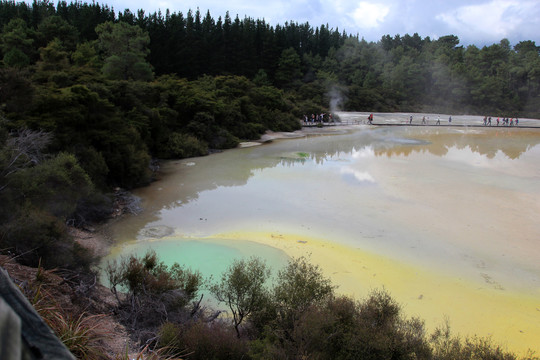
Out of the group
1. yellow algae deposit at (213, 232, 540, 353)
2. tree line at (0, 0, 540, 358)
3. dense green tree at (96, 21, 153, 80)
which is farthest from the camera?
dense green tree at (96, 21, 153, 80)

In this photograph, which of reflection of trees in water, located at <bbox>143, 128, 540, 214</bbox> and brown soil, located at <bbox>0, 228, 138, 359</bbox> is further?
reflection of trees in water, located at <bbox>143, 128, 540, 214</bbox>

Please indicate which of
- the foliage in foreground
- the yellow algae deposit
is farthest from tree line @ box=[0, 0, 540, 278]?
the yellow algae deposit

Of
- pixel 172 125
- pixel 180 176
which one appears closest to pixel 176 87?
pixel 172 125

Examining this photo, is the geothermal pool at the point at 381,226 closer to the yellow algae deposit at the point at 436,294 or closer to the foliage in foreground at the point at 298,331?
the yellow algae deposit at the point at 436,294

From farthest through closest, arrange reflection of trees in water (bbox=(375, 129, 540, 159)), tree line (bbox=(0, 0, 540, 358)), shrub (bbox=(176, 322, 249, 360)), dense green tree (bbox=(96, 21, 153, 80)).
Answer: reflection of trees in water (bbox=(375, 129, 540, 159))
dense green tree (bbox=(96, 21, 153, 80))
tree line (bbox=(0, 0, 540, 358))
shrub (bbox=(176, 322, 249, 360))

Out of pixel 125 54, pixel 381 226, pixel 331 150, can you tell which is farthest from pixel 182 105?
pixel 381 226

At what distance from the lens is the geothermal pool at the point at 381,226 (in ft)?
30.1

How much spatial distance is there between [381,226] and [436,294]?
14.6 ft

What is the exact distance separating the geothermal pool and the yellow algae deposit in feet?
0.11

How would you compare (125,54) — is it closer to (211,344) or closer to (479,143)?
(211,344)

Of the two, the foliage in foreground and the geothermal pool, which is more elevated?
the foliage in foreground

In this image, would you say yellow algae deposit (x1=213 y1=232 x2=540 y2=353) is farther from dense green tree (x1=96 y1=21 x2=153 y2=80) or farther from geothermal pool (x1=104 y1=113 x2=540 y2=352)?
dense green tree (x1=96 y1=21 x2=153 y2=80)

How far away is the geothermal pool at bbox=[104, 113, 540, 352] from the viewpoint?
9188mm

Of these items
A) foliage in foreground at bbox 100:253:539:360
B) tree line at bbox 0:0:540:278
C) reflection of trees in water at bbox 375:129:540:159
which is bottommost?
foliage in foreground at bbox 100:253:539:360
